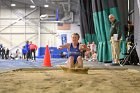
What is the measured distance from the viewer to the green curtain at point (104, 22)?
12836 mm

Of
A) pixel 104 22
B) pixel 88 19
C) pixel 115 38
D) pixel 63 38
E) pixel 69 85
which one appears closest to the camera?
pixel 69 85

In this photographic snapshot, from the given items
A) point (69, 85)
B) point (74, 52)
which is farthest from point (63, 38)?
point (69, 85)

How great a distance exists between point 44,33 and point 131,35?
27548 millimetres

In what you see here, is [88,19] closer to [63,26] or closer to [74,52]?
[74,52]

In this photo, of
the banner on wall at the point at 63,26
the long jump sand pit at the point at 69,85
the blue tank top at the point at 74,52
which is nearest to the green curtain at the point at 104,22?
the blue tank top at the point at 74,52

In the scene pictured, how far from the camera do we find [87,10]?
21.8m

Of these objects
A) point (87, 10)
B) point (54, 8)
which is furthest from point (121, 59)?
point (54, 8)

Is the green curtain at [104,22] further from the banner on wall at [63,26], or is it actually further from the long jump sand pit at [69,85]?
the banner on wall at [63,26]

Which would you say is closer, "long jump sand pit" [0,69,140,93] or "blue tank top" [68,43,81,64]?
"long jump sand pit" [0,69,140,93]

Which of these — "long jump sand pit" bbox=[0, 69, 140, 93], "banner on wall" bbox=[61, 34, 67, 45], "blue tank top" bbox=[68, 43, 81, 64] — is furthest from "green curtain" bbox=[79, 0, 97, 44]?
"long jump sand pit" bbox=[0, 69, 140, 93]

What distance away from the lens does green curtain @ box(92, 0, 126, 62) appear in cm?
1284

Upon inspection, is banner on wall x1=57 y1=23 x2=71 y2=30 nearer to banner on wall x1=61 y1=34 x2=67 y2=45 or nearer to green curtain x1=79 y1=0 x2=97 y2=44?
banner on wall x1=61 y1=34 x2=67 y2=45

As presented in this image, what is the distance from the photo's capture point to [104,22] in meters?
13.9

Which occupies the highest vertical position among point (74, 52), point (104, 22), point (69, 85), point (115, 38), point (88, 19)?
point (88, 19)
